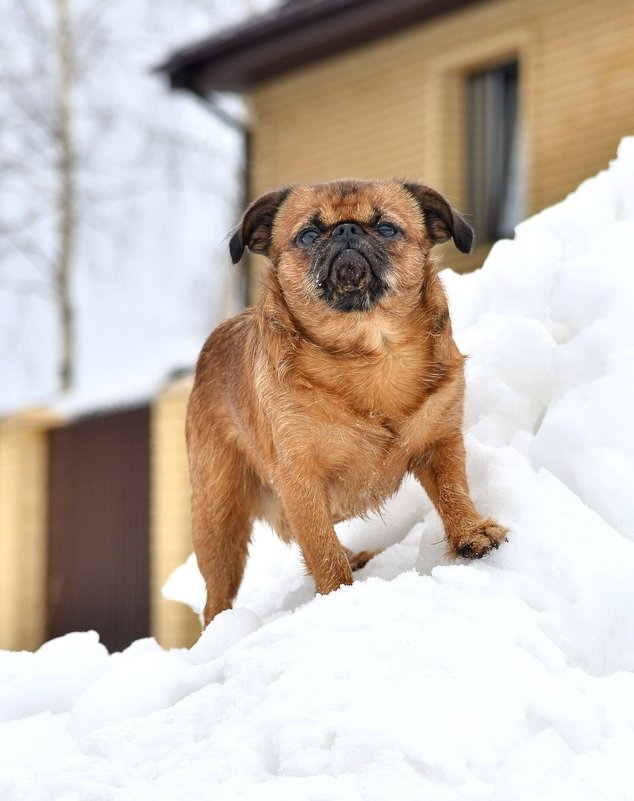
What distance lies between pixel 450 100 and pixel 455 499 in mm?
8281

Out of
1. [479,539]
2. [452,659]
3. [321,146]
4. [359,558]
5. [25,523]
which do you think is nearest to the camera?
[452,659]

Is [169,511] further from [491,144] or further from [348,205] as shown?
[348,205]

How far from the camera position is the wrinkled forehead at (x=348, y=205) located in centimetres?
372

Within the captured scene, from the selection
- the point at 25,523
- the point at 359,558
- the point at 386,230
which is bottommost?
the point at 25,523

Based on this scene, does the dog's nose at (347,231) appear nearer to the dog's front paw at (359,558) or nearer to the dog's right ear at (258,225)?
the dog's right ear at (258,225)

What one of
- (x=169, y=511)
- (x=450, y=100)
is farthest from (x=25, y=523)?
(x=450, y=100)

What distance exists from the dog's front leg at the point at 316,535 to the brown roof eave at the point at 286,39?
8.07m

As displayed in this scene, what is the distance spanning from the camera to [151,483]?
12336mm

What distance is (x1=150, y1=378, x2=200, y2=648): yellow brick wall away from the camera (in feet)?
37.4

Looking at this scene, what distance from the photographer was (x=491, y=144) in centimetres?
1120

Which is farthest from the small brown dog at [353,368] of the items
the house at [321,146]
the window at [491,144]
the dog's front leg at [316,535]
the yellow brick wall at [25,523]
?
the yellow brick wall at [25,523]

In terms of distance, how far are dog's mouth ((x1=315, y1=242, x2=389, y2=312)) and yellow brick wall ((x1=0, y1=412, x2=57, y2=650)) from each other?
35.5 feet

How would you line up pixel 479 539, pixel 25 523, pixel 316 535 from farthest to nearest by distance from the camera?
pixel 25 523 < pixel 316 535 < pixel 479 539

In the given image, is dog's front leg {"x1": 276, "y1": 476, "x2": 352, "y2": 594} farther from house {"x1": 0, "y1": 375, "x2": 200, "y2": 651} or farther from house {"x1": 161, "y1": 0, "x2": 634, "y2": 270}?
house {"x1": 0, "y1": 375, "x2": 200, "y2": 651}
